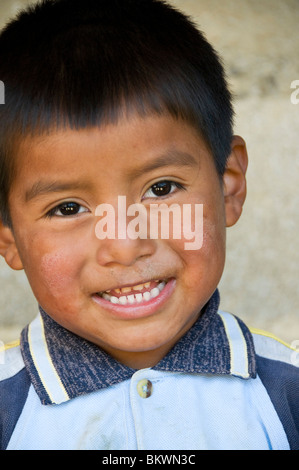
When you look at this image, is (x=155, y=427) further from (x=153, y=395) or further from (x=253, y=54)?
(x=253, y=54)

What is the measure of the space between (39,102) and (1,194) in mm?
197

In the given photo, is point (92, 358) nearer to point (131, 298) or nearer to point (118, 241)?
point (131, 298)

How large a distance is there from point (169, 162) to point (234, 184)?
248 millimetres

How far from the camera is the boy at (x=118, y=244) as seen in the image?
45.4 inches

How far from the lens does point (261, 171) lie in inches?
89.2

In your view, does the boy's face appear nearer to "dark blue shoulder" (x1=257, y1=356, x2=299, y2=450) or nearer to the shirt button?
the shirt button

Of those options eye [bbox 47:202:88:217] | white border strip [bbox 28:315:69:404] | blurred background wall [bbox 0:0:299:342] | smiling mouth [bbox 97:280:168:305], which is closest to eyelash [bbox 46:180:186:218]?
eye [bbox 47:202:88:217]

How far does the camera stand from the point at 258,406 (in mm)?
1292

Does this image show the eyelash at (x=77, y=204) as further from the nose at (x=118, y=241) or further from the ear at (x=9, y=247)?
the ear at (x=9, y=247)

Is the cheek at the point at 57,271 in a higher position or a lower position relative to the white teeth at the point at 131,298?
higher

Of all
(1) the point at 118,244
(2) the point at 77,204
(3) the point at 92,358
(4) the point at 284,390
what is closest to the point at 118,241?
(1) the point at 118,244

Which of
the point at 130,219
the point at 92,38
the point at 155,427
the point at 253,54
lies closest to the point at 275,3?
the point at 253,54

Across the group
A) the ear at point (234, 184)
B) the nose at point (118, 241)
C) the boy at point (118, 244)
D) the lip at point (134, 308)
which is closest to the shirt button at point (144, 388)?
the boy at point (118, 244)

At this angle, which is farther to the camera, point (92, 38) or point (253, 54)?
point (253, 54)
